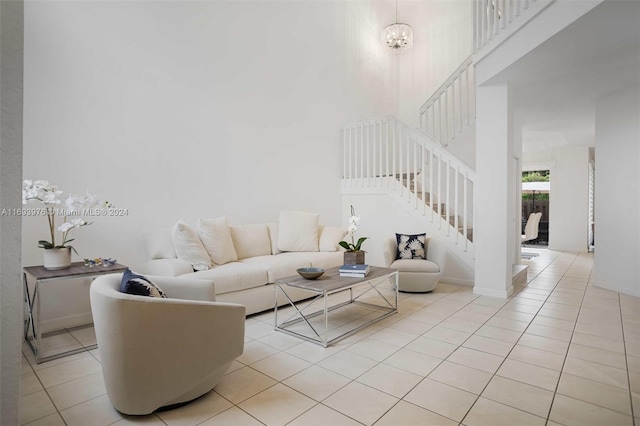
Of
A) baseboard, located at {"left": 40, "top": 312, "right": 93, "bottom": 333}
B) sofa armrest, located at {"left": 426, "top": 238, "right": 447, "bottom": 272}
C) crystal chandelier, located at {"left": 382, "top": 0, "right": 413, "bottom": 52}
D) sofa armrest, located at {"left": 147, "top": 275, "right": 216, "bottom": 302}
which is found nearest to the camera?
sofa armrest, located at {"left": 147, "top": 275, "right": 216, "bottom": 302}

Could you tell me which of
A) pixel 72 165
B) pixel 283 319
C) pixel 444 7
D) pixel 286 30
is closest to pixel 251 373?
pixel 283 319

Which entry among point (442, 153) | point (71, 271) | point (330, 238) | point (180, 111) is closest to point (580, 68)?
point (442, 153)

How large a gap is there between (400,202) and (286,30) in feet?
10.5

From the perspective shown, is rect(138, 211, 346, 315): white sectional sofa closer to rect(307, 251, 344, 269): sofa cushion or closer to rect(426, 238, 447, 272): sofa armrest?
rect(307, 251, 344, 269): sofa cushion

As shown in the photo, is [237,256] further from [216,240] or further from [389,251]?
[389,251]

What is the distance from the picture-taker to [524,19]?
3.31 meters

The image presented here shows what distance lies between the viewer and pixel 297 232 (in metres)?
4.75

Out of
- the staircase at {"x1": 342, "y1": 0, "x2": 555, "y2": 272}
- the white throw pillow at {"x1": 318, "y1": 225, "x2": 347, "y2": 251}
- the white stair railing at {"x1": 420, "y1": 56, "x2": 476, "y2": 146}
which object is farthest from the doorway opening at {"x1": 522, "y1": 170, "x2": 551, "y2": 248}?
the white throw pillow at {"x1": 318, "y1": 225, "x2": 347, "y2": 251}

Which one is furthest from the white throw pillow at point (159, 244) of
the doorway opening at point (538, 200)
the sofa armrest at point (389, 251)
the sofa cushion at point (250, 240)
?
the doorway opening at point (538, 200)

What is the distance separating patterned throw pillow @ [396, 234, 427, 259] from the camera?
15.3 ft

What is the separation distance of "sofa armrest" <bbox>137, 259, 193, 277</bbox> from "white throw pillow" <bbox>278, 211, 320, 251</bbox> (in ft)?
5.03

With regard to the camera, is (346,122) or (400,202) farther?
(346,122)

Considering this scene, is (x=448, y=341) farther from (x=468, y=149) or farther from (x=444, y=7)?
(x=444, y=7)

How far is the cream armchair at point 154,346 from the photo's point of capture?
1.76 metres
